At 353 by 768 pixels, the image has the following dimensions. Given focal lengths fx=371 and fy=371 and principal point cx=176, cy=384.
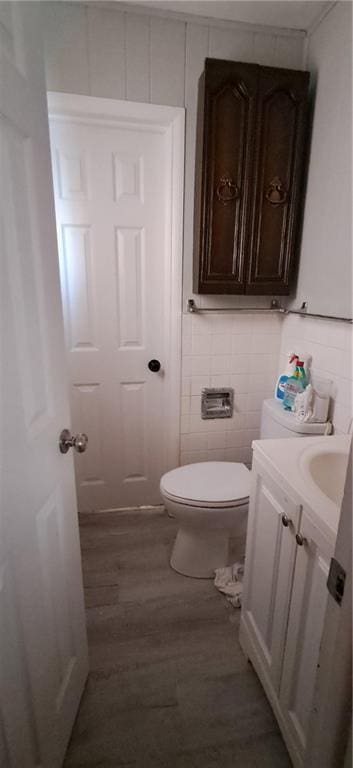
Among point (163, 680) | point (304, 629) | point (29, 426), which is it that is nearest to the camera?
point (29, 426)

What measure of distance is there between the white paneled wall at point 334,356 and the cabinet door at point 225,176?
1.23 ft

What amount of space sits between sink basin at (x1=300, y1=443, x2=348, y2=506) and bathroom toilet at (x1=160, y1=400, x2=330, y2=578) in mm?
349

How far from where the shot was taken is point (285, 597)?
38.8 inches

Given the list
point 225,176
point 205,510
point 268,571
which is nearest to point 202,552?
point 205,510

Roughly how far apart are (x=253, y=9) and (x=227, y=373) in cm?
154

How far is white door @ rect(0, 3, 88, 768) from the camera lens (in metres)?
0.67

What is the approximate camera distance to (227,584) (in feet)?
5.29

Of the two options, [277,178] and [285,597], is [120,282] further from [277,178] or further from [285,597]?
[285,597]

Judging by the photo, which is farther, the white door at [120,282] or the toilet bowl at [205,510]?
the white door at [120,282]

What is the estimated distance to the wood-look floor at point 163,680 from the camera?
3.50 feet

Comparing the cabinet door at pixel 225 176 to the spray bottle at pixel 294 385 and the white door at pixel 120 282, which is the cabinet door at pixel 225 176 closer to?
the white door at pixel 120 282

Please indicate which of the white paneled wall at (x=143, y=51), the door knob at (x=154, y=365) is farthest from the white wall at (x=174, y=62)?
the door knob at (x=154, y=365)

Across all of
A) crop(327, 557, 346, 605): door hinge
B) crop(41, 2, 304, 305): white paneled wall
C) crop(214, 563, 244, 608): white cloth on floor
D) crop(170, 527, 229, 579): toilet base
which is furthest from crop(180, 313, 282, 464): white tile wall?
crop(327, 557, 346, 605): door hinge

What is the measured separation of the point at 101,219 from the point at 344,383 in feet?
4.32
